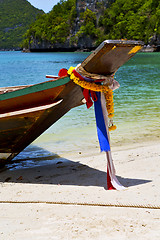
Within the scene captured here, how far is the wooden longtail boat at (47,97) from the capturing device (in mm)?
3674

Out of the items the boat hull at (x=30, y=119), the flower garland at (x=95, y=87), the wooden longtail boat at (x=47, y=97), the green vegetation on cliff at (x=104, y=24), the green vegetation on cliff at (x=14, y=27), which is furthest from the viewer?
the green vegetation on cliff at (x=14, y=27)

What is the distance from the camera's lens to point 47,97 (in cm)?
414

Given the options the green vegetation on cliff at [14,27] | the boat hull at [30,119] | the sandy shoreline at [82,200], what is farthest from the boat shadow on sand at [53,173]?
the green vegetation on cliff at [14,27]

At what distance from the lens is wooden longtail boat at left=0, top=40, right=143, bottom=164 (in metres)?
3.67

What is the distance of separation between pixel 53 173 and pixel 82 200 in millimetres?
1304

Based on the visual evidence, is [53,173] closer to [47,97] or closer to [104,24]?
[47,97]

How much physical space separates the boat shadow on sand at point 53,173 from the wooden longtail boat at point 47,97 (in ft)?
1.96

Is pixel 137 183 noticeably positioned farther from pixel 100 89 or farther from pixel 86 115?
pixel 86 115

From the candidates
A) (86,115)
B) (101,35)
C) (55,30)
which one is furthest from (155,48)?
(86,115)

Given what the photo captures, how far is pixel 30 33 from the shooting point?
129 m

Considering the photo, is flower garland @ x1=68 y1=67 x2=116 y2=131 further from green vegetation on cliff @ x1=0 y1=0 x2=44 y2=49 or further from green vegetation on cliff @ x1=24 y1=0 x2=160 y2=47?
green vegetation on cliff @ x1=0 y1=0 x2=44 y2=49

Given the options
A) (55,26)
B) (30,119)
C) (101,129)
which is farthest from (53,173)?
(55,26)

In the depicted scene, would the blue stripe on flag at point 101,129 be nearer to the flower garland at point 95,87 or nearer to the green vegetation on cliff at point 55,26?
the flower garland at point 95,87

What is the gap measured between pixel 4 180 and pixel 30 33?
131007 millimetres
